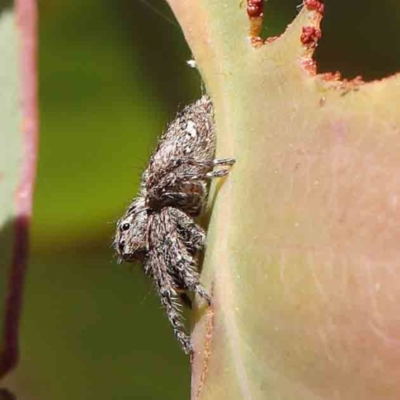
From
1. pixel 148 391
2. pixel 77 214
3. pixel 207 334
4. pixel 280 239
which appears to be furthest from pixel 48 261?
pixel 280 239

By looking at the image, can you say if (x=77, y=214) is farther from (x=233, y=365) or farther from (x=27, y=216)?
(x=233, y=365)

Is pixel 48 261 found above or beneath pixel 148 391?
above

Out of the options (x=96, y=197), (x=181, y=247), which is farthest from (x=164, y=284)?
(x=96, y=197)

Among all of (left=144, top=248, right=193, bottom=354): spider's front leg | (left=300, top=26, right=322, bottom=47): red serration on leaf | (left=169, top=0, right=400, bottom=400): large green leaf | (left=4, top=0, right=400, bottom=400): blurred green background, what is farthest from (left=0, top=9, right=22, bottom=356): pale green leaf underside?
(left=300, top=26, right=322, bottom=47): red serration on leaf

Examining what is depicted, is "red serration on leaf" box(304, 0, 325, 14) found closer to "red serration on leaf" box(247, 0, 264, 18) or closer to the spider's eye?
"red serration on leaf" box(247, 0, 264, 18)

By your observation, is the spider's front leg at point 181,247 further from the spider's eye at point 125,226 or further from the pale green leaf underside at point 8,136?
the pale green leaf underside at point 8,136

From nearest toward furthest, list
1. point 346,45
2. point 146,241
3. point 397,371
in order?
point 397,371 → point 346,45 → point 146,241
